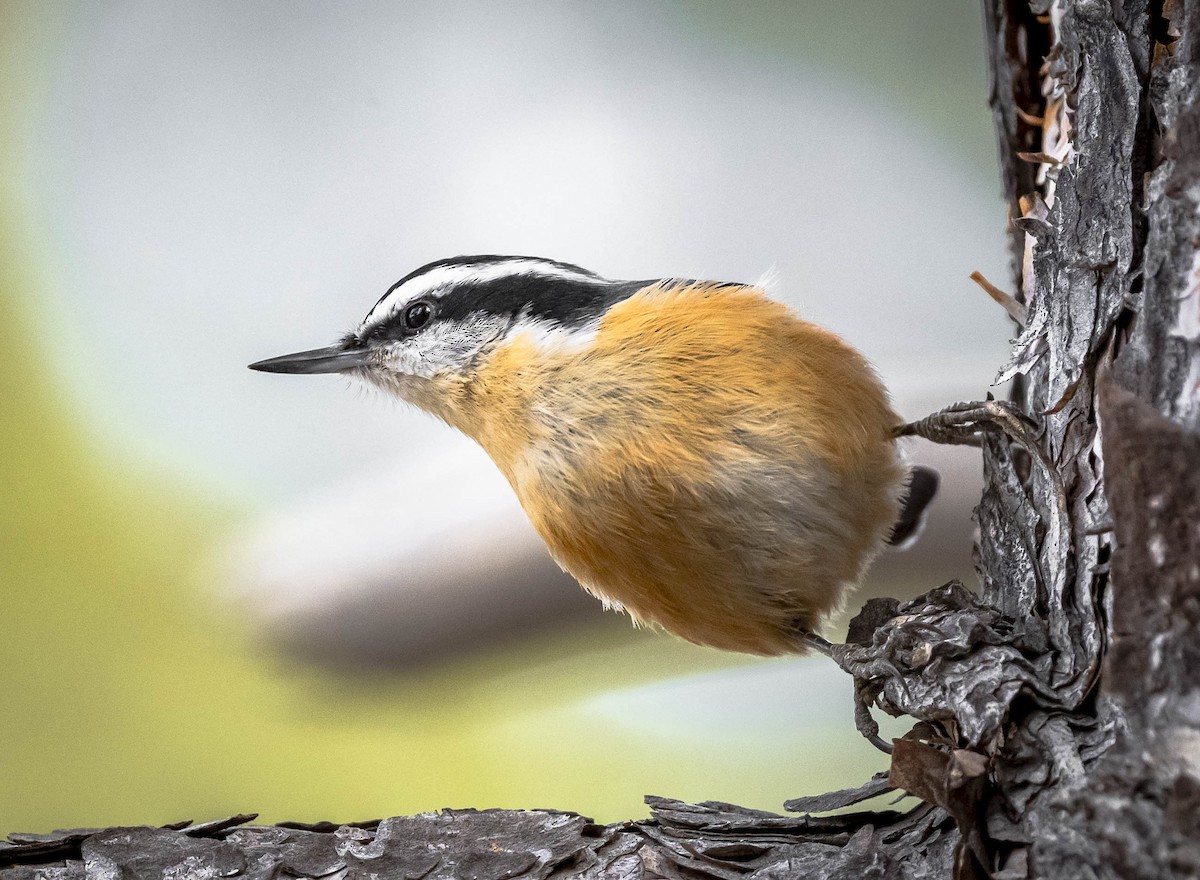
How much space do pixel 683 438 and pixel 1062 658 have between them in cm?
53

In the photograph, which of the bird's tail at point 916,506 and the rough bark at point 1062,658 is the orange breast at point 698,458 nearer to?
the rough bark at point 1062,658

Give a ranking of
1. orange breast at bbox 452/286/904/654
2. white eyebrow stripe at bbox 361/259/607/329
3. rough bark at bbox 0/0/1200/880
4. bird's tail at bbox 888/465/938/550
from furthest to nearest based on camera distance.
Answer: bird's tail at bbox 888/465/938/550
white eyebrow stripe at bbox 361/259/607/329
orange breast at bbox 452/286/904/654
rough bark at bbox 0/0/1200/880

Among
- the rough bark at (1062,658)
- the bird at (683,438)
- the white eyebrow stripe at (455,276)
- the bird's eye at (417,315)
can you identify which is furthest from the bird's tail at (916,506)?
the bird's eye at (417,315)

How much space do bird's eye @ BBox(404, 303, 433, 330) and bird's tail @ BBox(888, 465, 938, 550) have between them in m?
0.94

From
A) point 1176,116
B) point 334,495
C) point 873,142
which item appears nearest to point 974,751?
point 1176,116

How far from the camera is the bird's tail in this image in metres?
1.88

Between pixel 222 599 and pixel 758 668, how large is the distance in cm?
142

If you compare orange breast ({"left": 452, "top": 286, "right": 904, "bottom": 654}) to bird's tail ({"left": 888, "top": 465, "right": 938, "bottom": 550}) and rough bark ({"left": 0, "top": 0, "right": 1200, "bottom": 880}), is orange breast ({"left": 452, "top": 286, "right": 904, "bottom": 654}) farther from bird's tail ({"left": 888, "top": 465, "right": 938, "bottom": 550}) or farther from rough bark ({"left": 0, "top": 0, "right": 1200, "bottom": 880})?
bird's tail ({"left": 888, "top": 465, "right": 938, "bottom": 550})

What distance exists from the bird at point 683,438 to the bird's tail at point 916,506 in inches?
10.1

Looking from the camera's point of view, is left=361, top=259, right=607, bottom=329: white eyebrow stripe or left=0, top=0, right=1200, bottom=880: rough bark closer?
left=0, top=0, right=1200, bottom=880: rough bark

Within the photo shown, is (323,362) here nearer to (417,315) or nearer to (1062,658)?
(417,315)

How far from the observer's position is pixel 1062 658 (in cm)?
107

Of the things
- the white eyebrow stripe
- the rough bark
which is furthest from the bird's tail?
the white eyebrow stripe

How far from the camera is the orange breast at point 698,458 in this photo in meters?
1.34
